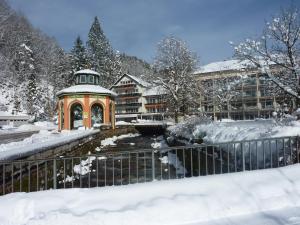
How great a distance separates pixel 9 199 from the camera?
17.3 ft

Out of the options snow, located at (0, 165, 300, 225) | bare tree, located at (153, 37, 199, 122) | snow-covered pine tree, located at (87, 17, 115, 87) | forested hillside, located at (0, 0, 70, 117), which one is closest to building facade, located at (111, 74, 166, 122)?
snow-covered pine tree, located at (87, 17, 115, 87)

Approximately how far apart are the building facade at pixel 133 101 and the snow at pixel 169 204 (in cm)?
6758

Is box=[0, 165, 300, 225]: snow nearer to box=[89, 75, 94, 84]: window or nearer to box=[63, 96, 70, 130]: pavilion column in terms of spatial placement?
box=[63, 96, 70, 130]: pavilion column

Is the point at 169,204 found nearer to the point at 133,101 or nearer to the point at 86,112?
the point at 86,112

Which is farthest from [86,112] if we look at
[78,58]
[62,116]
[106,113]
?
[78,58]

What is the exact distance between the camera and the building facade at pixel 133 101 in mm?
75312

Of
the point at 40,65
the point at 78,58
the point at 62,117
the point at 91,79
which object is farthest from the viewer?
the point at 40,65

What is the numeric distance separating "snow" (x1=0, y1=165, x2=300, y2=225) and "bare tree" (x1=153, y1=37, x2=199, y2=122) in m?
31.4

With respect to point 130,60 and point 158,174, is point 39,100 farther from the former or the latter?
point 130,60

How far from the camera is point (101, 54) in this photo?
79.9m

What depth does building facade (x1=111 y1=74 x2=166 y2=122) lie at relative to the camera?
2965 inches

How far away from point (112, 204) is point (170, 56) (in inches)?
1389

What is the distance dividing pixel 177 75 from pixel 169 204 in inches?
1315

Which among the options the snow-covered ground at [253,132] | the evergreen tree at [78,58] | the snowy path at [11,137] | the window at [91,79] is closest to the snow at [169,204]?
the snow-covered ground at [253,132]
